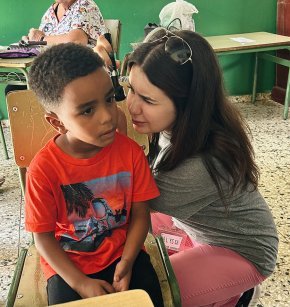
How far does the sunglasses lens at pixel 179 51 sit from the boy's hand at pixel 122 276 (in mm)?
515

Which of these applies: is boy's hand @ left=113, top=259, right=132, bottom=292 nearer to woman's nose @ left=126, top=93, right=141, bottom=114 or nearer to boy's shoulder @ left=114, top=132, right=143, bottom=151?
boy's shoulder @ left=114, top=132, right=143, bottom=151

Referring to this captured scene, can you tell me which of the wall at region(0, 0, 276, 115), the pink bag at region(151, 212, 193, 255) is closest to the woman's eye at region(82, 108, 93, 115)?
the pink bag at region(151, 212, 193, 255)

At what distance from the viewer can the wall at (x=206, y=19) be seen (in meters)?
3.40

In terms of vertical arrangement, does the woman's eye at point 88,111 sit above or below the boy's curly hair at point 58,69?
below

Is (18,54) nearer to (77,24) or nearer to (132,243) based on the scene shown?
(77,24)

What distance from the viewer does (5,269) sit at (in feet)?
5.96

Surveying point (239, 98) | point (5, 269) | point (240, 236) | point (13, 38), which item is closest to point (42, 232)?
point (240, 236)

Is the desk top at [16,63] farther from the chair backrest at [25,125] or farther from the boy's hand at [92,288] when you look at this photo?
the boy's hand at [92,288]

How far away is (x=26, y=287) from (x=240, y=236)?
24.2 inches

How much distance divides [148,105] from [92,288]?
1.57 feet

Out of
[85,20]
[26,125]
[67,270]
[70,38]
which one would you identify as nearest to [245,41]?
[85,20]

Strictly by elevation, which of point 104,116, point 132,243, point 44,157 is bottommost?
point 132,243

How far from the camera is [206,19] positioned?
12.2 ft

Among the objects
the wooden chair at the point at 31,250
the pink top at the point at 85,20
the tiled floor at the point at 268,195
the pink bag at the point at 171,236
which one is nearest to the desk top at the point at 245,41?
the tiled floor at the point at 268,195
